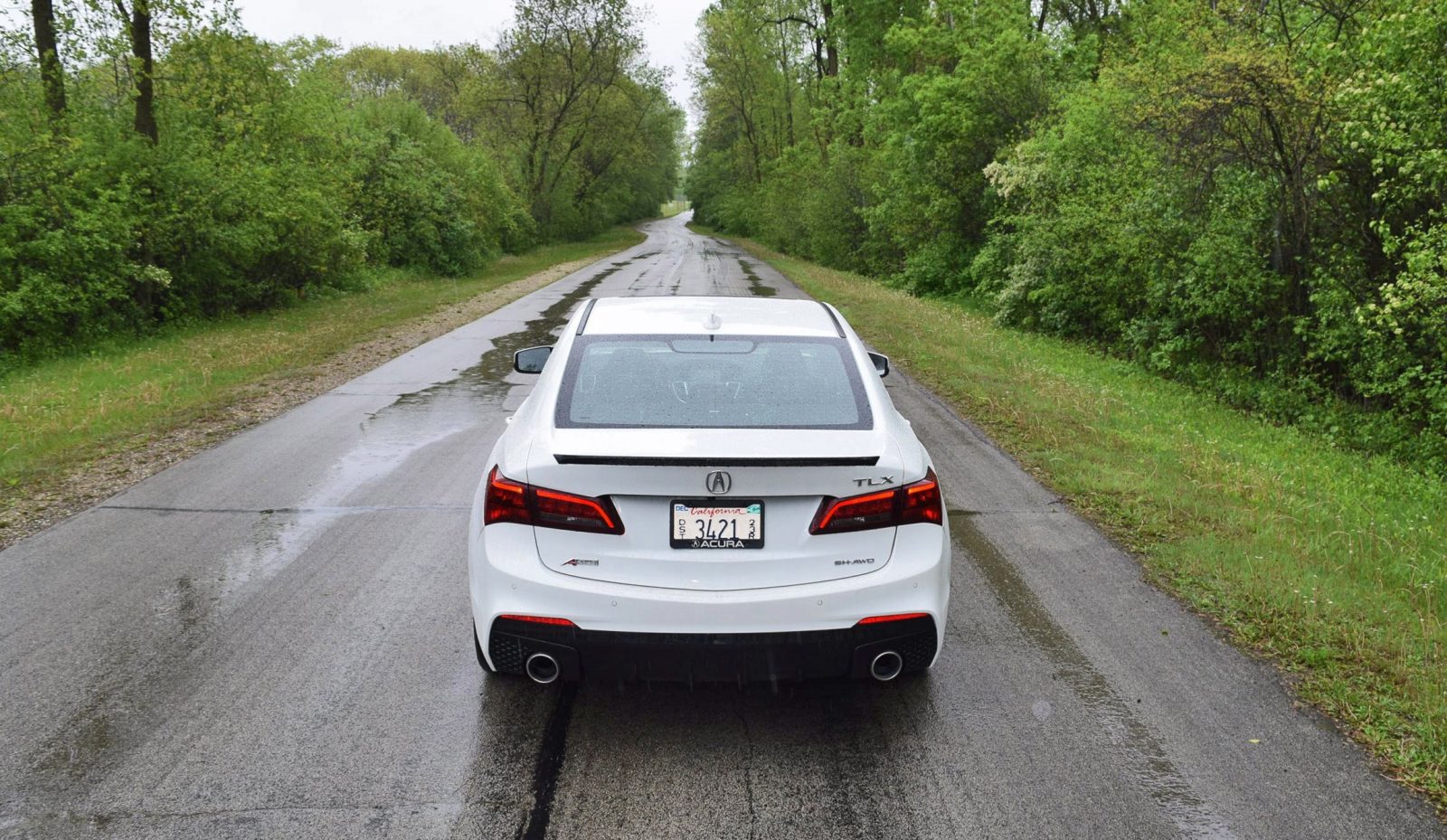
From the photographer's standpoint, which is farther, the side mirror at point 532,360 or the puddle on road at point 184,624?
the side mirror at point 532,360

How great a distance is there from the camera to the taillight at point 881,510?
135 inches

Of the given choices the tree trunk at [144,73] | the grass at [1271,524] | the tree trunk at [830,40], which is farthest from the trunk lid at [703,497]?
the tree trunk at [830,40]

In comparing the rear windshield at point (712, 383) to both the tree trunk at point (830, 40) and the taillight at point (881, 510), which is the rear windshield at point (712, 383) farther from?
the tree trunk at point (830, 40)

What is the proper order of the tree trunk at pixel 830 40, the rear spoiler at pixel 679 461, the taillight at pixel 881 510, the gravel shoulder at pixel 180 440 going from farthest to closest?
the tree trunk at pixel 830 40 < the gravel shoulder at pixel 180 440 < the taillight at pixel 881 510 < the rear spoiler at pixel 679 461

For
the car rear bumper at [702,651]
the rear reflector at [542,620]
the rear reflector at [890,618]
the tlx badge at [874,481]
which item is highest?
the tlx badge at [874,481]

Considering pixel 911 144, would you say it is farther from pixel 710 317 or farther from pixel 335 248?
pixel 710 317

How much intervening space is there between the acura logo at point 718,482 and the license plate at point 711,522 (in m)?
0.05

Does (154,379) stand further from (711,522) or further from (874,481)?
(874,481)

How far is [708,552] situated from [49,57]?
16231 mm

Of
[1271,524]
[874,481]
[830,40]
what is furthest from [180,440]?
[830,40]

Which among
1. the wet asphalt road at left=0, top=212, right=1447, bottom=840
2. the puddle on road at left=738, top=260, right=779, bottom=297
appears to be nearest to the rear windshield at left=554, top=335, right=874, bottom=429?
the wet asphalt road at left=0, top=212, right=1447, bottom=840

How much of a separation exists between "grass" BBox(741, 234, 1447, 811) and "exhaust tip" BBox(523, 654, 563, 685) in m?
2.98

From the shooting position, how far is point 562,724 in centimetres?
374

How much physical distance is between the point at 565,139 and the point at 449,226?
2041 cm
